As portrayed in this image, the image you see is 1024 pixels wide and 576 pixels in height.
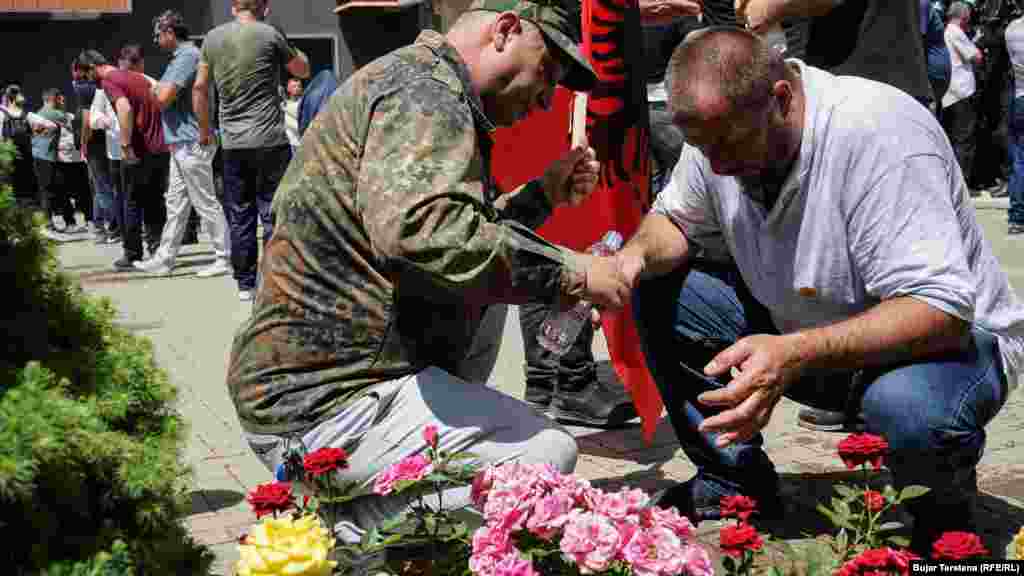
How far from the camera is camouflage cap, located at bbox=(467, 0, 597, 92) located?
295cm

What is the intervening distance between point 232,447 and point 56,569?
320cm

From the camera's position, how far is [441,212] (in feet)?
8.60

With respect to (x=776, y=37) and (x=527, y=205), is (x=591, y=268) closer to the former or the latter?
(x=527, y=205)

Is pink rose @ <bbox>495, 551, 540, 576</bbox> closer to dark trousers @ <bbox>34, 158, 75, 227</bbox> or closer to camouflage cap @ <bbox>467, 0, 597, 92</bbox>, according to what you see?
camouflage cap @ <bbox>467, 0, 597, 92</bbox>

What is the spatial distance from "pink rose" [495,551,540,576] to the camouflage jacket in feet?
2.44

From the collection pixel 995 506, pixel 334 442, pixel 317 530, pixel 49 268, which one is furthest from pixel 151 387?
pixel 995 506

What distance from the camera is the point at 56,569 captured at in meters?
1.72

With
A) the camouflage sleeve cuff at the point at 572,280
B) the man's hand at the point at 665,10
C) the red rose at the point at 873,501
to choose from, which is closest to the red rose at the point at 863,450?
the red rose at the point at 873,501

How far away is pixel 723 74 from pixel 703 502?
1390 millimetres

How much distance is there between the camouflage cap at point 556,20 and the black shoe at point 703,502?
1.36 metres

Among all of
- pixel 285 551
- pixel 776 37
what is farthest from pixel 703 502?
pixel 776 37

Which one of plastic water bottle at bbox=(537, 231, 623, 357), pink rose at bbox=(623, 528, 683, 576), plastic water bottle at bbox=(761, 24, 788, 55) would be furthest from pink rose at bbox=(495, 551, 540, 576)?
plastic water bottle at bbox=(761, 24, 788, 55)

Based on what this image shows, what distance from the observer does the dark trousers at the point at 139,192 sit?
10922mm

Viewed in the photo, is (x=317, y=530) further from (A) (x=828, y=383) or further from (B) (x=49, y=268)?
(A) (x=828, y=383)
